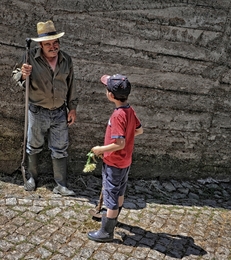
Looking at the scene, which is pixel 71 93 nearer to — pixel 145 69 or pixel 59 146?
pixel 59 146

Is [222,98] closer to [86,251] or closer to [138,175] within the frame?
[138,175]

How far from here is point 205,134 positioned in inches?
229

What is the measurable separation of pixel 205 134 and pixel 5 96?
281 cm

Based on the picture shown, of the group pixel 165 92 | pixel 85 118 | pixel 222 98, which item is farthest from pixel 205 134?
pixel 85 118

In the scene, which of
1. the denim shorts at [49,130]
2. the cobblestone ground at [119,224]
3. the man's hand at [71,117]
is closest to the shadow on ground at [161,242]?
the cobblestone ground at [119,224]

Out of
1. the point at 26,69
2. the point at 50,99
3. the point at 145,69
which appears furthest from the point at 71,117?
the point at 145,69

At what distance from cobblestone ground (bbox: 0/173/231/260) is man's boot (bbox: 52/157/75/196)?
9cm

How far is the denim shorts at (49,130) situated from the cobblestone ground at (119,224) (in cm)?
53

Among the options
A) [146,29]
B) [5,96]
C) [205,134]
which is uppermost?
[146,29]

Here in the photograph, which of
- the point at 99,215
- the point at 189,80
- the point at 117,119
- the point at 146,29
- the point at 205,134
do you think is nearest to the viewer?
the point at 117,119

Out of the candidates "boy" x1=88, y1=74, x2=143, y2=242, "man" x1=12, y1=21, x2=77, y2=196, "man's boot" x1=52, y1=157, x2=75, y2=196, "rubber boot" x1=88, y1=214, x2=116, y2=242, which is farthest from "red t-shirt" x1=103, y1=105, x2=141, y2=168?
"man's boot" x1=52, y1=157, x2=75, y2=196

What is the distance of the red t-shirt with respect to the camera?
12.6ft

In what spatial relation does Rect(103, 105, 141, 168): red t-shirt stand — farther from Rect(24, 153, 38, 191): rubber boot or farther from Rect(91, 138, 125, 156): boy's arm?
Rect(24, 153, 38, 191): rubber boot

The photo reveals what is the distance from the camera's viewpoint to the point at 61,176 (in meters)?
5.19
